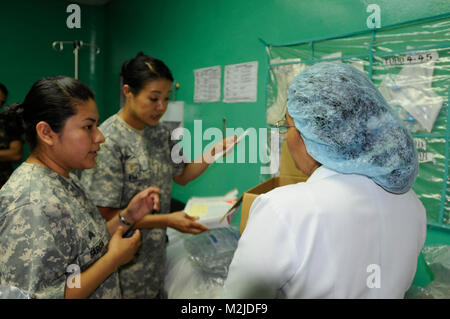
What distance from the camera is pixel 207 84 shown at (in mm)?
2361

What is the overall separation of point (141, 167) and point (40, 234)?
0.78 meters

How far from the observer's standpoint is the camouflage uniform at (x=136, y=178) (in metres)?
1.46

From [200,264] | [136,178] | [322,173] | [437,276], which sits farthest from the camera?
[200,264]

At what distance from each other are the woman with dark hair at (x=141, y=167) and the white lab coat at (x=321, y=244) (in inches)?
34.2

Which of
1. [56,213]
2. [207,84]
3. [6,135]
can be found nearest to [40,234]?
[56,213]

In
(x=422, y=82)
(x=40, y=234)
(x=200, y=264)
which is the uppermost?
(x=422, y=82)

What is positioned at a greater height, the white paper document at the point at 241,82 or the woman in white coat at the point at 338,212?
the white paper document at the point at 241,82

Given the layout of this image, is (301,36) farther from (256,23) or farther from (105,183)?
(105,183)

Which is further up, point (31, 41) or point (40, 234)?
point (31, 41)

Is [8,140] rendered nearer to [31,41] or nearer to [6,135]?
[6,135]

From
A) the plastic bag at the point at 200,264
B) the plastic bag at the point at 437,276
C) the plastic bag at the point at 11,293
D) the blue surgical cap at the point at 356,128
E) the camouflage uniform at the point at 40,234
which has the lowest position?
the plastic bag at the point at 200,264

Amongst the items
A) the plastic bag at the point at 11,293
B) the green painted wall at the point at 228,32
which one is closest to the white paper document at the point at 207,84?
the green painted wall at the point at 228,32

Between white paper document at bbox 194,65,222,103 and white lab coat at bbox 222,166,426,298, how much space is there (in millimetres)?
1671

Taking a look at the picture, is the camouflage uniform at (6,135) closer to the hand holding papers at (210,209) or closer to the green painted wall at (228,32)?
the hand holding papers at (210,209)
